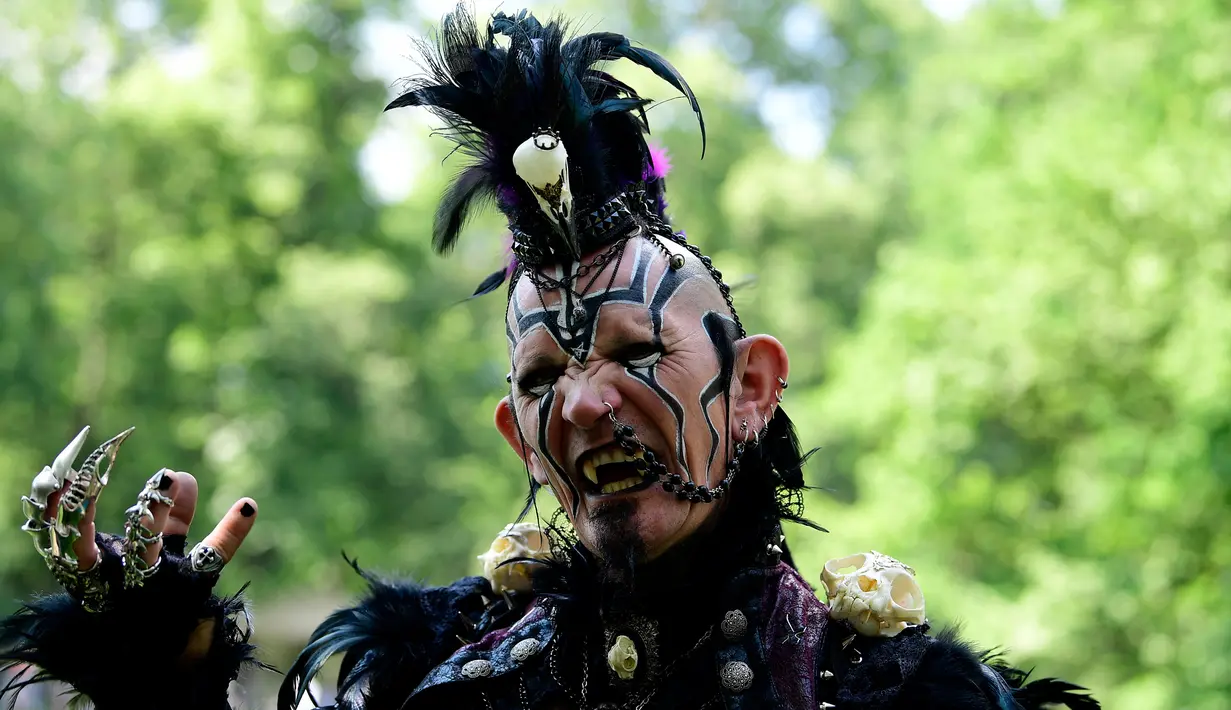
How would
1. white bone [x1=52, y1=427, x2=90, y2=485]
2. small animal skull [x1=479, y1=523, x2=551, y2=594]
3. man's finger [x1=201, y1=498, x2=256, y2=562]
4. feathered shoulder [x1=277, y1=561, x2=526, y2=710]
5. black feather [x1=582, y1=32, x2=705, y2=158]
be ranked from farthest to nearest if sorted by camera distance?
small animal skull [x1=479, y1=523, x2=551, y2=594], feathered shoulder [x1=277, y1=561, x2=526, y2=710], black feather [x1=582, y1=32, x2=705, y2=158], man's finger [x1=201, y1=498, x2=256, y2=562], white bone [x1=52, y1=427, x2=90, y2=485]

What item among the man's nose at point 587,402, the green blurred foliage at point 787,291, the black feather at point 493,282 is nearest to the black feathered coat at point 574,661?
the man's nose at point 587,402

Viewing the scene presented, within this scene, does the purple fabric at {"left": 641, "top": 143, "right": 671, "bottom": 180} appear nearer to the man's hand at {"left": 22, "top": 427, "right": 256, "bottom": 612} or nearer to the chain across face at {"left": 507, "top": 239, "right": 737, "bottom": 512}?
the chain across face at {"left": 507, "top": 239, "right": 737, "bottom": 512}

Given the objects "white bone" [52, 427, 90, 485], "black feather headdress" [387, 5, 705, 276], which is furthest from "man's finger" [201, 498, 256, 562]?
"black feather headdress" [387, 5, 705, 276]

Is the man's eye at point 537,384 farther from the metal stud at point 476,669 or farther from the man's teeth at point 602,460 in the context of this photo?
the metal stud at point 476,669

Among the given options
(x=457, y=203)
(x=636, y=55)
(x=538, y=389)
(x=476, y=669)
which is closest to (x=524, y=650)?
(x=476, y=669)

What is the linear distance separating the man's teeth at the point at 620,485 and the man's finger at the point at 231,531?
0.80m

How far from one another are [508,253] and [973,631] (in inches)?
272

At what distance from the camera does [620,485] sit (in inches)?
113

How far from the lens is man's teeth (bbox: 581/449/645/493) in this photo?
2873 mm

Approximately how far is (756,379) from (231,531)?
1246 mm

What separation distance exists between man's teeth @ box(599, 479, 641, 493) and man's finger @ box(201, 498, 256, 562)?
0.80 metres

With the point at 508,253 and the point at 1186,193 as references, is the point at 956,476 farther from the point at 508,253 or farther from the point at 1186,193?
the point at 508,253

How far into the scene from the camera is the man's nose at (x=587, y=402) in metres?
2.82

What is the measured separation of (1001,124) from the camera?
11.1 meters
